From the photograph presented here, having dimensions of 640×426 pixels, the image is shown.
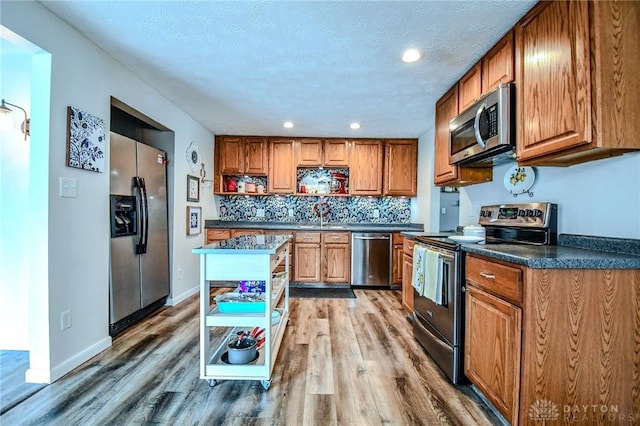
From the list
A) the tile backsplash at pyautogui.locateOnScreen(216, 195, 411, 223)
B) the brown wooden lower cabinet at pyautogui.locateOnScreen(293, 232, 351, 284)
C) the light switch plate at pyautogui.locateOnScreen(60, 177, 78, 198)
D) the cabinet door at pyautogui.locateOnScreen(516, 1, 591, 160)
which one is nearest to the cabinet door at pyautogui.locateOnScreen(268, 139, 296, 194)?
the tile backsplash at pyautogui.locateOnScreen(216, 195, 411, 223)

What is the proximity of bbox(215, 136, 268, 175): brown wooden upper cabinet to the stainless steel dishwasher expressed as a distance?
1.83m

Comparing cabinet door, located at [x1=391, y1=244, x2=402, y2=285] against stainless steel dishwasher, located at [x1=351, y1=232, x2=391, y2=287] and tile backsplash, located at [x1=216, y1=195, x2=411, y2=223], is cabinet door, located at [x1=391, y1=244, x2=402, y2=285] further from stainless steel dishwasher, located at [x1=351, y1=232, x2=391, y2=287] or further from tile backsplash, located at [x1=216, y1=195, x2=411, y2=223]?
tile backsplash, located at [x1=216, y1=195, x2=411, y2=223]

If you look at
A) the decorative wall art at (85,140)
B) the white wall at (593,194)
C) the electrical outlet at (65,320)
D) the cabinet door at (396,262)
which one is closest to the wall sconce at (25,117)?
the decorative wall art at (85,140)

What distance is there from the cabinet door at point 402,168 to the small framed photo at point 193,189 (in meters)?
2.79

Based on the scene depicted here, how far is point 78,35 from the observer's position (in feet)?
6.91

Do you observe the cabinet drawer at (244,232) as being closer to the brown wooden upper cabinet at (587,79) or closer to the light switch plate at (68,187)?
the light switch plate at (68,187)

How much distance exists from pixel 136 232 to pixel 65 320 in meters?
0.99

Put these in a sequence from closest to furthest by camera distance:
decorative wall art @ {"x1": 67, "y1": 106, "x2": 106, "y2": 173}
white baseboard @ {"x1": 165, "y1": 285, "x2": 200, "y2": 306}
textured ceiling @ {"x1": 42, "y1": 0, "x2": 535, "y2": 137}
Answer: textured ceiling @ {"x1": 42, "y1": 0, "x2": 535, "y2": 137} < decorative wall art @ {"x1": 67, "y1": 106, "x2": 106, "y2": 173} < white baseboard @ {"x1": 165, "y1": 285, "x2": 200, "y2": 306}

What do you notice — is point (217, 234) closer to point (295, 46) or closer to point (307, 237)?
point (307, 237)

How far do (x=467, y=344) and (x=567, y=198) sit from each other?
1104mm

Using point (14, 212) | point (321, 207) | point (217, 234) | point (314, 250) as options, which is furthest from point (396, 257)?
point (14, 212)

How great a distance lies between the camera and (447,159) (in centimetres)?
290

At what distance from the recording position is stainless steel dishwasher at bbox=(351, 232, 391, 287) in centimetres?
451

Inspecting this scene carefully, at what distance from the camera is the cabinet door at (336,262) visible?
4.54 meters
